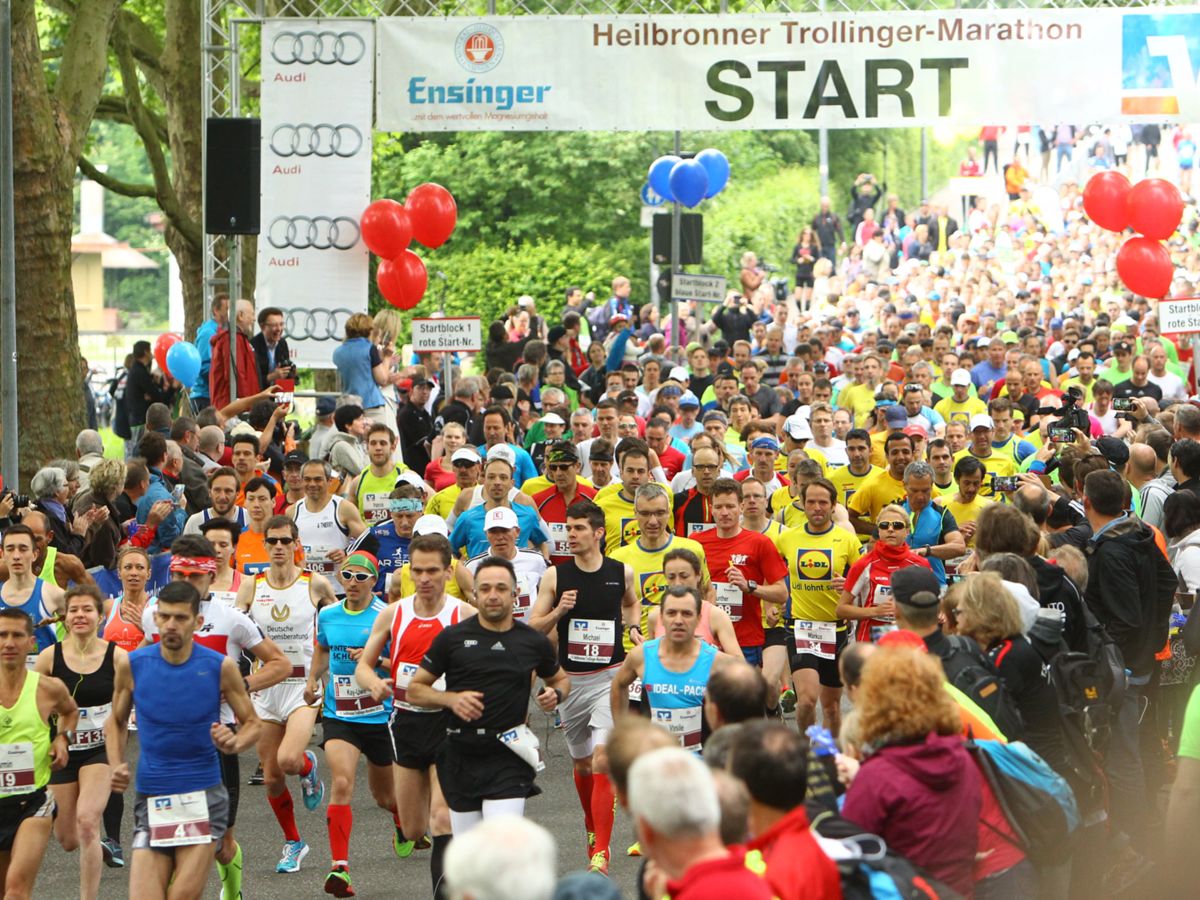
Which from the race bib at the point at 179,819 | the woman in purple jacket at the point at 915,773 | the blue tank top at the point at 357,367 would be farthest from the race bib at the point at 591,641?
the blue tank top at the point at 357,367

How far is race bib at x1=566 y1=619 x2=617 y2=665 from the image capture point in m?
9.73

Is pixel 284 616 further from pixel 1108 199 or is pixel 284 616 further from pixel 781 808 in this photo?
pixel 1108 199

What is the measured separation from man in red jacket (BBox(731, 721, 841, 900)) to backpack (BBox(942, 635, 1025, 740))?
194 centimetres

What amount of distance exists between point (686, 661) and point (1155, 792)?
267 cm

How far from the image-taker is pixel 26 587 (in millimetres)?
9719

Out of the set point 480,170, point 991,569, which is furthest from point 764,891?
point 480,170

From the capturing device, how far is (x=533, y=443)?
1573 cm

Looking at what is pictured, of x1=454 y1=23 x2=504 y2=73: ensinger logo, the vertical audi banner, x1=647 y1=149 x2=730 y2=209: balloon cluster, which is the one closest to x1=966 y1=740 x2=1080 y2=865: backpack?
the vertical audi banner

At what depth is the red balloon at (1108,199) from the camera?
20.0m

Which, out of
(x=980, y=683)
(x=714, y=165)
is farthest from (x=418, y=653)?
(x=714, y=165)

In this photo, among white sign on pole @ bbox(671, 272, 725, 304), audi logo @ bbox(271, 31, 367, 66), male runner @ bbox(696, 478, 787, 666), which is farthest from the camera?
white sign on pole @ bbox(671, 272, 725, 304)

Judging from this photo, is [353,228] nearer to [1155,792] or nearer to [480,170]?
[1155,792]

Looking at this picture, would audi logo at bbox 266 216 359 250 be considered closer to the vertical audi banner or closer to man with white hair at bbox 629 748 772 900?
the vertical audi banner

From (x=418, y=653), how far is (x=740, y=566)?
2467 mm
